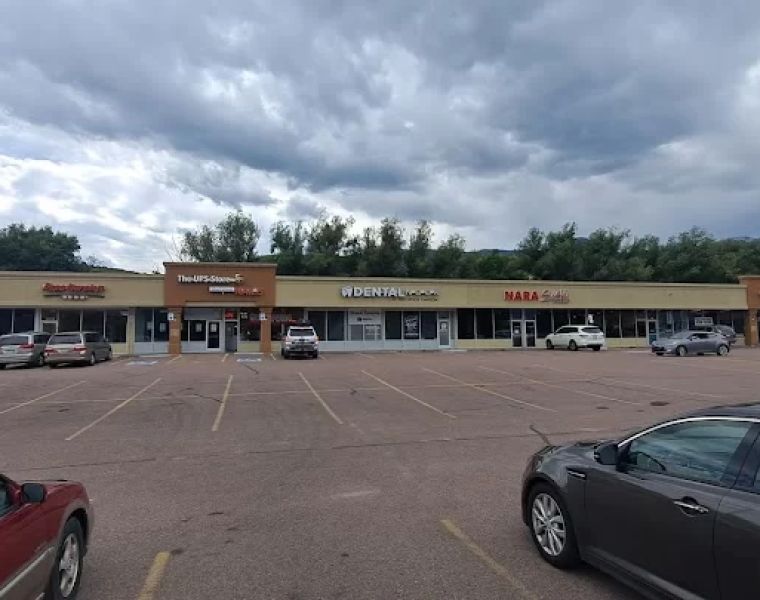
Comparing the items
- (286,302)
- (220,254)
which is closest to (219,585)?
(286,302)

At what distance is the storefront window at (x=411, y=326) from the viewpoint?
136ft

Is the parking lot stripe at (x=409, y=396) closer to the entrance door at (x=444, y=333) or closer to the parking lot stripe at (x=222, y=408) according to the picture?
the parking lot stripe at (x=222, y=408)

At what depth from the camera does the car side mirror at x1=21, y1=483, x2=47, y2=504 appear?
370cm

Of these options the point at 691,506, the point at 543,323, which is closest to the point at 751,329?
the point at 543,323

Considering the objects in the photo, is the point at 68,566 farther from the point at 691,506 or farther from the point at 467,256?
the point at 467,256

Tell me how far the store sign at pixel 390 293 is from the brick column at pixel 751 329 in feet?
91.4

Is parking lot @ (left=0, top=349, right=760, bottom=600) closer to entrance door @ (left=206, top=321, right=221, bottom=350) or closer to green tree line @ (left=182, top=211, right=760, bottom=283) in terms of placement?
entrance door @ (left=206, top=321, right=221, bottom=350)

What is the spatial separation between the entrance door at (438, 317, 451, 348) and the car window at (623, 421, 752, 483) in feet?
124

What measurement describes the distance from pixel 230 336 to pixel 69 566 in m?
34.7

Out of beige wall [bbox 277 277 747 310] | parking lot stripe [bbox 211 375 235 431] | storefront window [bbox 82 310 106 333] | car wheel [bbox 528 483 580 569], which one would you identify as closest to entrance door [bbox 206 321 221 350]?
beige wall [bbox 277 277 747 310]

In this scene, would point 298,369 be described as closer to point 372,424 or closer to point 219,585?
point 372,424

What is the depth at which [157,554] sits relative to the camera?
16.8ft

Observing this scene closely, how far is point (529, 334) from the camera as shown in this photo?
43969 mm

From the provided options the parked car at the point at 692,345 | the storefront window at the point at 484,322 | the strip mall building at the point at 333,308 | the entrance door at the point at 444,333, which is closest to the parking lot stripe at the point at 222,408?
the strip mall building at the point at 333,308
